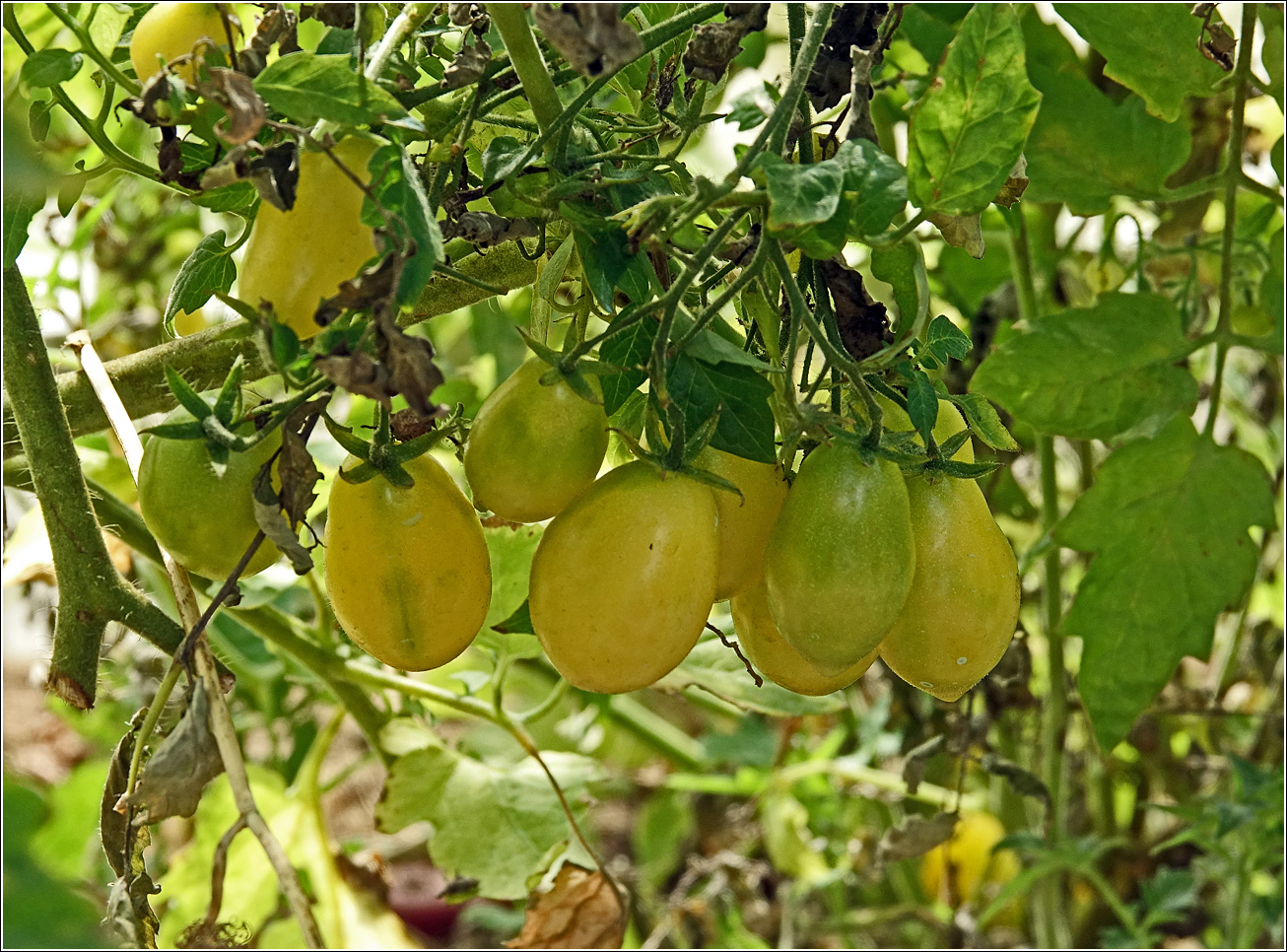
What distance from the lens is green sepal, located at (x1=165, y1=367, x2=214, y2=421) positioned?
1.09 feet

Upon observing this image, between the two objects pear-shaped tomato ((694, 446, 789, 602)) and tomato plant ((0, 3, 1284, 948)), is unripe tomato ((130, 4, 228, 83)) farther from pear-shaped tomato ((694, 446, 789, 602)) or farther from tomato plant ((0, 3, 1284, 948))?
pear-shaped tomato ((694, 446, 789, 602))

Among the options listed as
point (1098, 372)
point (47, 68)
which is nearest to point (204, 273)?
point (47, 68)

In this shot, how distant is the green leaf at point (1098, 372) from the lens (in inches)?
16.4

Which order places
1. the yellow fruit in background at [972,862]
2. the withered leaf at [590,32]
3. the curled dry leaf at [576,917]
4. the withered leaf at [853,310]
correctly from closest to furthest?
the withered leaf at [590,32] → the withered leaf at [853,310] → the curled dry leaf at [576,917] → the yellow fruit in background at [972,862]

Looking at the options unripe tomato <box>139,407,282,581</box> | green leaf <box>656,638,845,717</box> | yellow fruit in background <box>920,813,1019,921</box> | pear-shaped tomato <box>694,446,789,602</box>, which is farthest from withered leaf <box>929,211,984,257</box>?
yellow fruit in background <box>920,813,1019,921</box>

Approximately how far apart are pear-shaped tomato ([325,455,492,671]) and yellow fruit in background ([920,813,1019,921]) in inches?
30.8

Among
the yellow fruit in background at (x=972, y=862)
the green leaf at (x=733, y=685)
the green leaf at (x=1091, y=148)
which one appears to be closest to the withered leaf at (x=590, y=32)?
the green leaf at (x=1091, y=148)

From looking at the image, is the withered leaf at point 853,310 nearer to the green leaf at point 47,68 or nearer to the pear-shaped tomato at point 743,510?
the pear-shaped tomato at point 743,510

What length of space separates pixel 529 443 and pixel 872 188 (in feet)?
0.42

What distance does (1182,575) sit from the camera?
45 cm

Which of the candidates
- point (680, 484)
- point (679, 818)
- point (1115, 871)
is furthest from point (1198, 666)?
point (680, 484)

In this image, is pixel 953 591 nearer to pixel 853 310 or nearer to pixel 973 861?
pixel 853 310

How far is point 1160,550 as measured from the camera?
0.45 m

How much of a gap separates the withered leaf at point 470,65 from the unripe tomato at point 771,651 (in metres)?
0.19
